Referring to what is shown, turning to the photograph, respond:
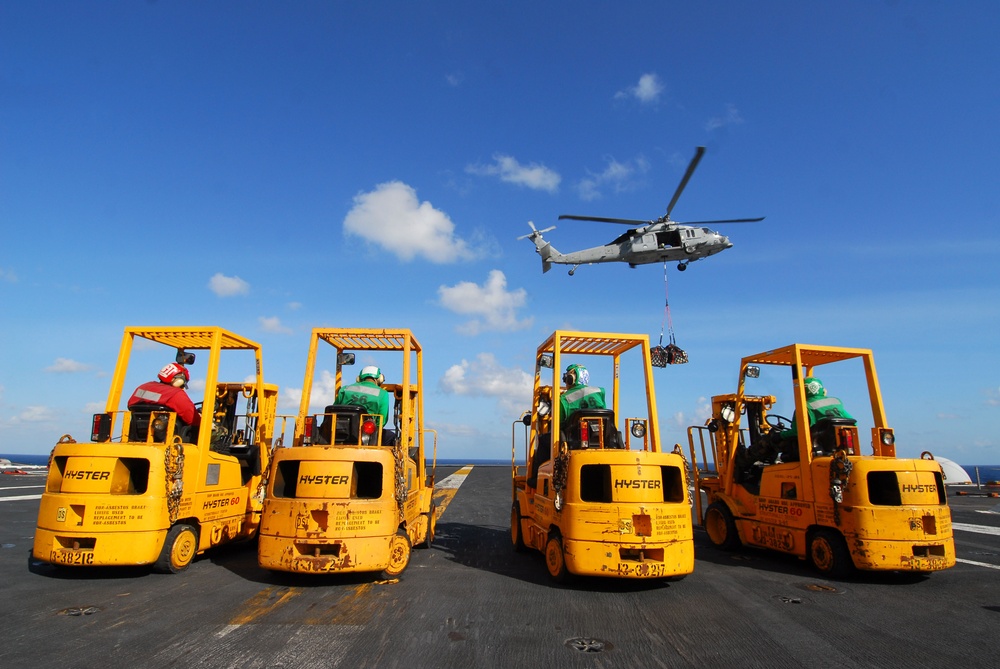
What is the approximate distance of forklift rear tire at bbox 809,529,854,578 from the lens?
7.90m

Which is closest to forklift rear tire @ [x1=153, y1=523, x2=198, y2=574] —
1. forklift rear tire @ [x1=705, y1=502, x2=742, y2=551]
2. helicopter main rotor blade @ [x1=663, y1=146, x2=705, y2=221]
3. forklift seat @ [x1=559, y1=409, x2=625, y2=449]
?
forklift seat @ [x1=559, y1=409, x2=625, y2=449]

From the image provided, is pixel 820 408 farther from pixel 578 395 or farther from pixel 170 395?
pixel 170 395

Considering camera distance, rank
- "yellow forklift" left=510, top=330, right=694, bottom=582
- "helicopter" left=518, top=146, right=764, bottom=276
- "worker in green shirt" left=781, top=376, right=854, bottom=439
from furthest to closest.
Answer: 1. "helicopter" left=518, top=146, right=764, bottom=276
2. "worker in green shirt" left=781, top=376, right=854, bottom=439
3. "yellow forklift" left=510, top=330, right=694, bottom=582

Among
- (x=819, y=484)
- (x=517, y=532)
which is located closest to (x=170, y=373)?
(x=517, y=532)

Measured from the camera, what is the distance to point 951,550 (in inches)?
301

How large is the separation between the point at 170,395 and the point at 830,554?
381 inches

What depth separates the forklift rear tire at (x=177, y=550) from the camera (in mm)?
7414

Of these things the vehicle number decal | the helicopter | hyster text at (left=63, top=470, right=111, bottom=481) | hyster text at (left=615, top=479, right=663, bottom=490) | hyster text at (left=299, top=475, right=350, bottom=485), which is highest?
the helicopter

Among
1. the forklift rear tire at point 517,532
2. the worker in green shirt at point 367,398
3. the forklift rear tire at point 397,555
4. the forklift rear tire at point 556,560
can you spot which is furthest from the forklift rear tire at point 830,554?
Result: the worker in green shirt at point 367,398

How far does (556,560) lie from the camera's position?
7.39 metres

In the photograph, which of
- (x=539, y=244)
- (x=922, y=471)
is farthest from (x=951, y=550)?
(x=539, y=244)

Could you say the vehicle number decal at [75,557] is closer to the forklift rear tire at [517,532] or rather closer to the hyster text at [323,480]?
the hyster text at [323,480]

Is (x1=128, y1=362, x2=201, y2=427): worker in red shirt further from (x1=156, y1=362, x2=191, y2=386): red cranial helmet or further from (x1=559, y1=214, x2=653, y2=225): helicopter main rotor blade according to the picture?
(x1=559, y1=214, x2=653, y2=225): helicopter main rotor blade

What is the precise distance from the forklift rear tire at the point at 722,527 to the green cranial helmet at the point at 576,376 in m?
3.79
